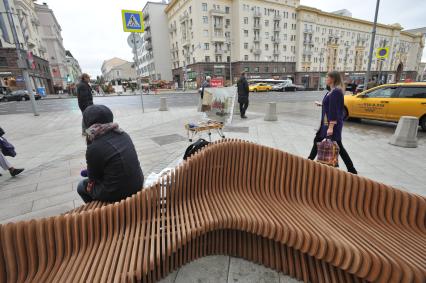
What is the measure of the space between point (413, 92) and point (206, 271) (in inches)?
370

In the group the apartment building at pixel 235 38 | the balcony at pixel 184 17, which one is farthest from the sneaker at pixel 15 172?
the balcony at pixel 184 17

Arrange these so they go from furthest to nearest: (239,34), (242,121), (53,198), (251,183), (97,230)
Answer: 1. (239,34)
2. (242,121)
3. (53,198)
4. (251,183)
5. (97,230)

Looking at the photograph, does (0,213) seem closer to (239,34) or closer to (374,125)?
(374,125)

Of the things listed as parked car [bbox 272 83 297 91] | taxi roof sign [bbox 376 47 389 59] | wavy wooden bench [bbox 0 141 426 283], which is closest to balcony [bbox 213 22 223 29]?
parked car [bbox 272 83 297 91]

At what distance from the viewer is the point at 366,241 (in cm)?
190

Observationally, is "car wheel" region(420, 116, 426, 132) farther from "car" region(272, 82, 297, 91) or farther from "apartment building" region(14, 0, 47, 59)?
"apartment building" region(14, 0, 47, 59)

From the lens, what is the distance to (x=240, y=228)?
2174mm

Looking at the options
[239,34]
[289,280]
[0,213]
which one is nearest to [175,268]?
[289,280]

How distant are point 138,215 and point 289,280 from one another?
1537mm

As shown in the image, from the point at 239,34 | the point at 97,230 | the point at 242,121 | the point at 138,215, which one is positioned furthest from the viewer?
the point at 239,34

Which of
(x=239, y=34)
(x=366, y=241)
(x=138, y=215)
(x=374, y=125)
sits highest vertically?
(x=239, y=34)

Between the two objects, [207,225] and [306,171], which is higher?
[306,171]

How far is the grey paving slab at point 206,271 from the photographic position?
7.13ft

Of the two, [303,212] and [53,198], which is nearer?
[303,212]
